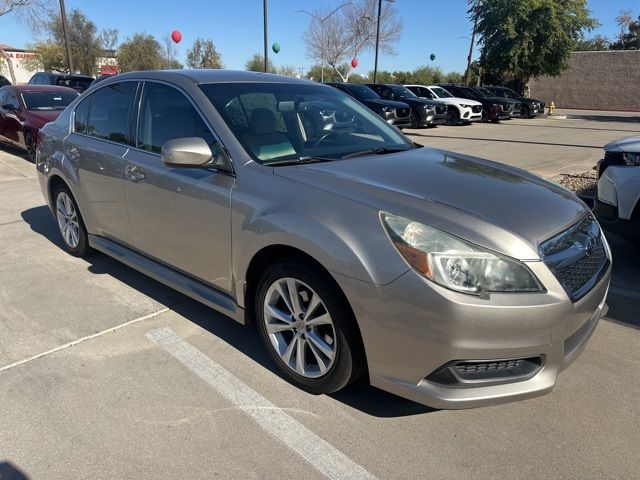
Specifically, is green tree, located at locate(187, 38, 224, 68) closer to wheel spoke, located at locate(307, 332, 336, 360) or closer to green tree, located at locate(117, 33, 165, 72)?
green tree, located at locate(117, 33, 165, 72)

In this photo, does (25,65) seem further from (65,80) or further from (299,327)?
(299,327)

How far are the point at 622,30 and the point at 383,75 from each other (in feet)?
120

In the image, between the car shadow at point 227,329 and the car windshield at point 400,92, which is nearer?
the car shadow at point 227,329

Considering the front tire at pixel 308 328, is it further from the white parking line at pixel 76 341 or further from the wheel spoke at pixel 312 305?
the white parking line at pixel 76 341

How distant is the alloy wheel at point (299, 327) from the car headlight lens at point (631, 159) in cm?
346

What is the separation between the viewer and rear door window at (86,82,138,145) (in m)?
3.92

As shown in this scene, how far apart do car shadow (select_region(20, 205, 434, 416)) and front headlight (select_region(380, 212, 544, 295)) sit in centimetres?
91

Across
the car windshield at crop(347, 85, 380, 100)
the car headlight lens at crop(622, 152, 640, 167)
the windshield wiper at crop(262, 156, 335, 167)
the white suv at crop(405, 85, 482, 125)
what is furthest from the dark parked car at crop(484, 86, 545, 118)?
the windshield wiper at crop(262, 156, 335, 167)

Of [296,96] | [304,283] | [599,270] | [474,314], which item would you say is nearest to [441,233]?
[474,314]

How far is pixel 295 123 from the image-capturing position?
3.40 m

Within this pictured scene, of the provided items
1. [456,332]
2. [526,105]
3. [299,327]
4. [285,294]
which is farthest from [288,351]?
[526,105]

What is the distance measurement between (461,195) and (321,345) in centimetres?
107

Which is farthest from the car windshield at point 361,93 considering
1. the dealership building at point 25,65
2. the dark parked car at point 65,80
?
the dealership building at point 25,65

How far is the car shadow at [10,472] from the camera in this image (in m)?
2.24
